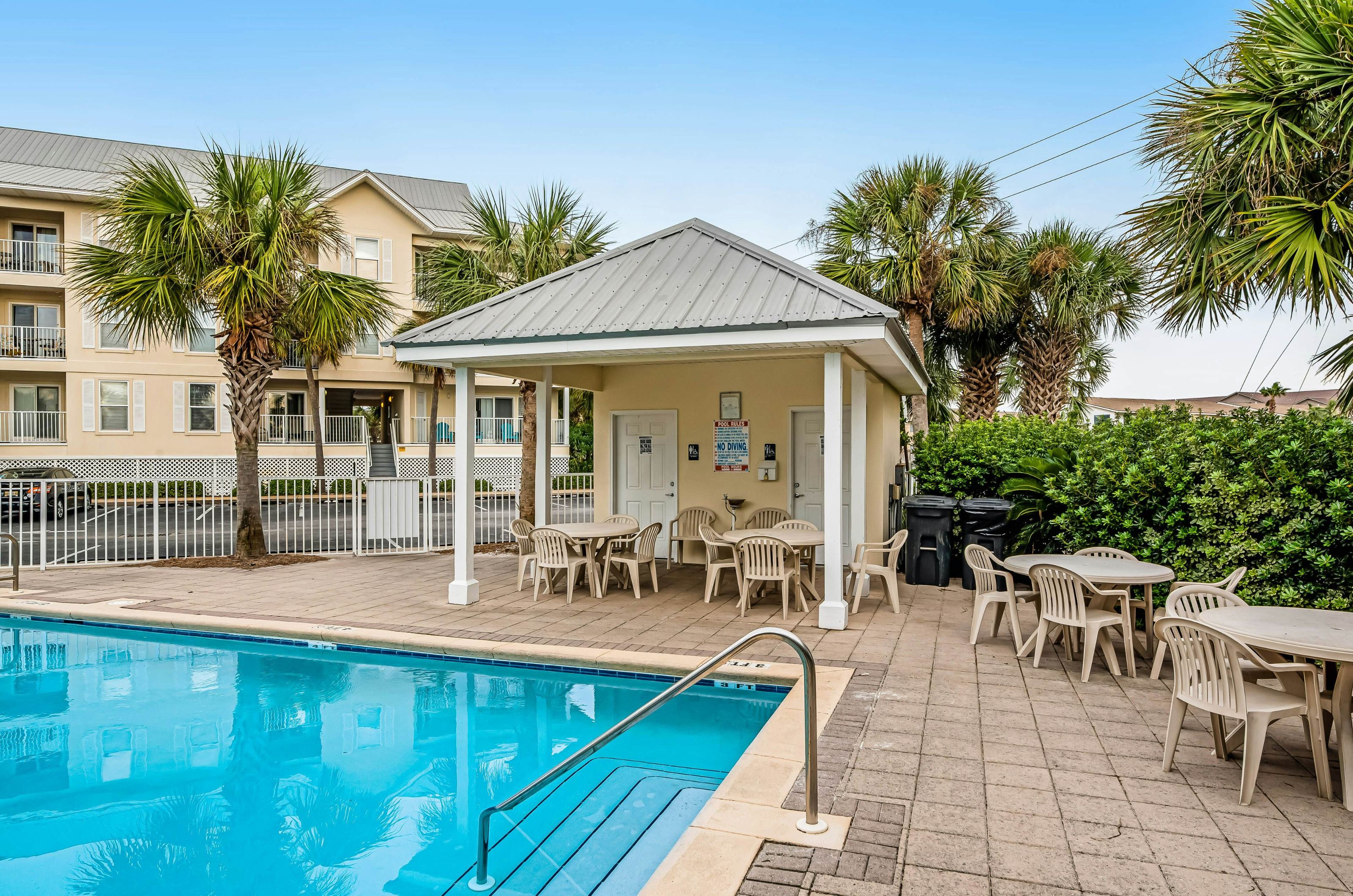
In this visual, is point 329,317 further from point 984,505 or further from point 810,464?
point 984,505

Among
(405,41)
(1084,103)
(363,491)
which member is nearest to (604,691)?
(405,41)

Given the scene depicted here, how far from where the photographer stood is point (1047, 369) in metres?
18.3

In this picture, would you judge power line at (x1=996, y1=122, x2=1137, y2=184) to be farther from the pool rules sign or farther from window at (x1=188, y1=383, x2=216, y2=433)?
window at (x1=188, y1=383, x2=216, y2=433)

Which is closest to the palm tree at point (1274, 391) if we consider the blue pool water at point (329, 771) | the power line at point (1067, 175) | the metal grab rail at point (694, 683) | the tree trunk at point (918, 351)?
the blue pool water at point (329, 771)

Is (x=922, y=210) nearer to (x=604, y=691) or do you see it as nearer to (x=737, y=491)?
(x=737, y=491)

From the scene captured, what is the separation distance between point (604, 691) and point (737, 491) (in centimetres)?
523

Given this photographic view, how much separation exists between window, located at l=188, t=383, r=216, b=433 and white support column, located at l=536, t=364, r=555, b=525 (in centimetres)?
1822

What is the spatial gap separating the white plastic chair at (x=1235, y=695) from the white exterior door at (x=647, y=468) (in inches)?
304

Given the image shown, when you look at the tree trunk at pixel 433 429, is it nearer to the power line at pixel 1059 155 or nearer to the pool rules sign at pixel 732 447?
the pool rules sign at pixel 732 447

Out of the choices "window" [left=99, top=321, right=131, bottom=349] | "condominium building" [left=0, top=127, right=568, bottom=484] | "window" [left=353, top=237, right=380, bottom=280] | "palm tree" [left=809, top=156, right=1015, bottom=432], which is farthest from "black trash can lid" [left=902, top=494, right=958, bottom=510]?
"window" [left=99, top=321, right=131, bottom=349]

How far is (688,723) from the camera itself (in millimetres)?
5395

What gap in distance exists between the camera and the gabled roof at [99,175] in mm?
22703

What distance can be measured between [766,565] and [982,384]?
13371 mm

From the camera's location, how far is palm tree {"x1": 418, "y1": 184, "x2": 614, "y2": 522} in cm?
1234
